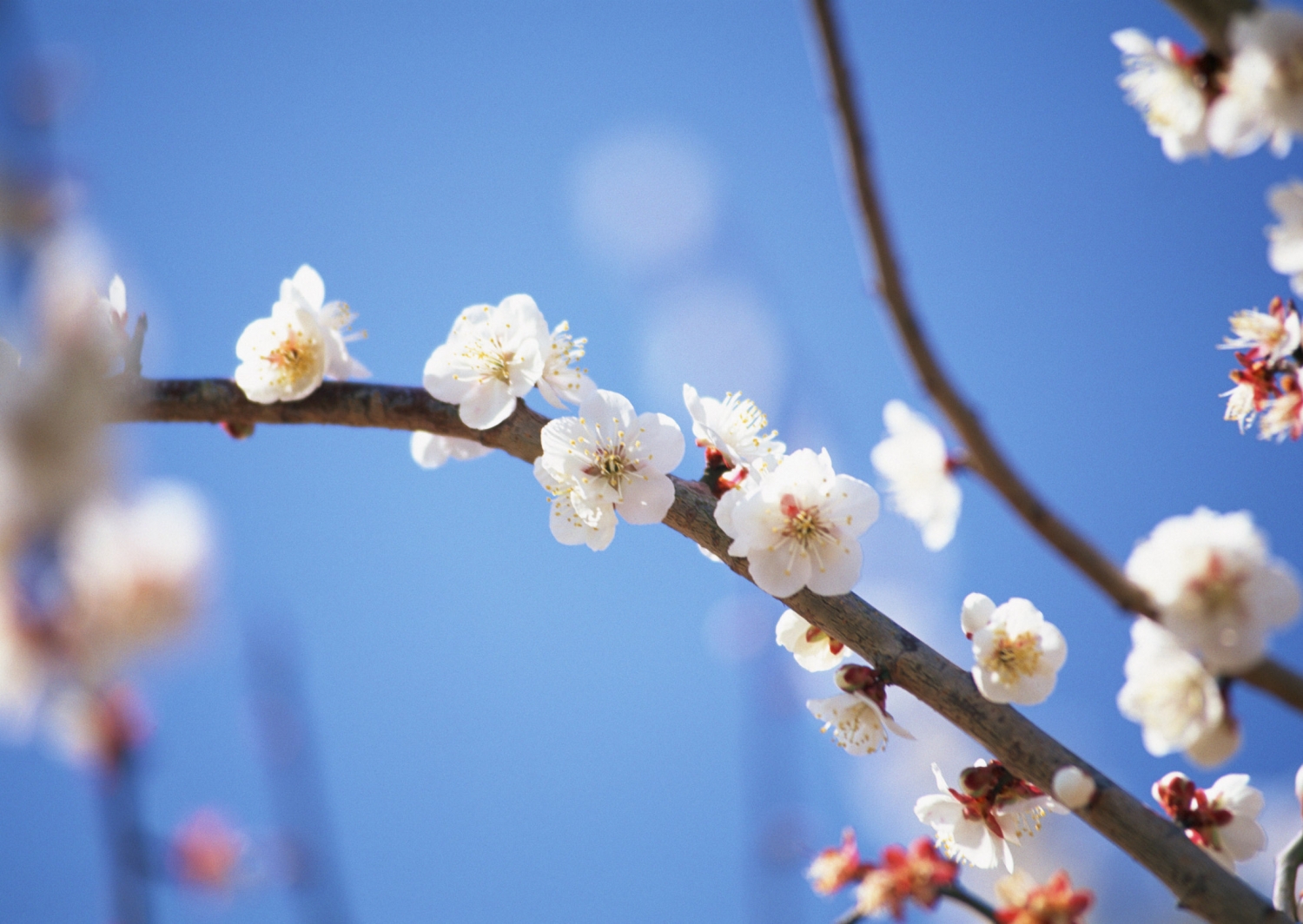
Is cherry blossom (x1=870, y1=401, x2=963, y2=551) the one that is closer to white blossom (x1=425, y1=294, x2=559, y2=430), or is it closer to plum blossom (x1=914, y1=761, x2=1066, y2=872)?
plum blossom (x1=914, y1=761, x2=1066, y2=872)

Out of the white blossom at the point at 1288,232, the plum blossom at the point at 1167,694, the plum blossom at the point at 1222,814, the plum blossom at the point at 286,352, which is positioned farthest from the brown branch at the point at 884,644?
the white blossom at the point at 1288,232

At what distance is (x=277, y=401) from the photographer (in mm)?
1590

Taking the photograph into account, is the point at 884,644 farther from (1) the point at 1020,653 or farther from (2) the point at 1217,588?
(2) the point at 1217,588

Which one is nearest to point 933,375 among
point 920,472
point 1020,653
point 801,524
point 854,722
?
point 920,472

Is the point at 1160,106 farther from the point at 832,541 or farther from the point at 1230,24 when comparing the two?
the point at 832,541

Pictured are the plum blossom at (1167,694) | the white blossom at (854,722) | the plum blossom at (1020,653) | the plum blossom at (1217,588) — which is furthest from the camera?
the white blossom at (854,722)

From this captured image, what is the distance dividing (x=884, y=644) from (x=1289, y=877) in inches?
23.9

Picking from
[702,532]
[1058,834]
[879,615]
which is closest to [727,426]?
[702,532]

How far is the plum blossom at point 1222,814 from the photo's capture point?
4.45ft

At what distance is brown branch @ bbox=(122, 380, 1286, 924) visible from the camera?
110cm

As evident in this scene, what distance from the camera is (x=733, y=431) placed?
161 centimetres

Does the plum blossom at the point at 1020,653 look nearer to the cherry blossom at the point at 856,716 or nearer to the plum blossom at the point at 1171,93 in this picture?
the cherry blossom at the point at 856,716

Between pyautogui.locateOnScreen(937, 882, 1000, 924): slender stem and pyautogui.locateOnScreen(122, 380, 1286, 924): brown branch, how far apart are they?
19cm

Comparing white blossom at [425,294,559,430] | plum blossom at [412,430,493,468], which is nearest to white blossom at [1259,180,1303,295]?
white blossom at [425,294,559,430]
